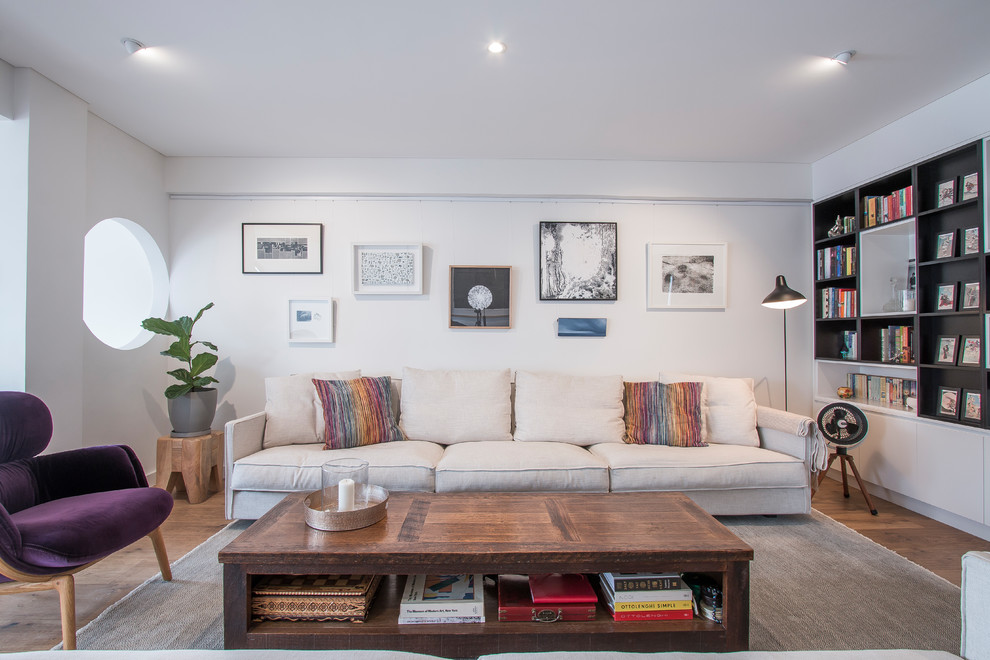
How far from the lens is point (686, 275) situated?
401cm

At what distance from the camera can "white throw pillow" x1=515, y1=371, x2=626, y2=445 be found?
3.36 metres

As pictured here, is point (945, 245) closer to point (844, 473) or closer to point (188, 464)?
point (844, 473)

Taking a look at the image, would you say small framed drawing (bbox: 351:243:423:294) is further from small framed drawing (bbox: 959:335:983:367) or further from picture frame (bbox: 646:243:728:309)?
small framed drawing (bbox: 959:335:983:367)

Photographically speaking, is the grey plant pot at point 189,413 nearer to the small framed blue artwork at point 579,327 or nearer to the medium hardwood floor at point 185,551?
the medium hardwood floor at point 185,551

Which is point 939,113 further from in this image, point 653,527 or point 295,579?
point 295,579

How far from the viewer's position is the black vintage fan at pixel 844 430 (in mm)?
3186

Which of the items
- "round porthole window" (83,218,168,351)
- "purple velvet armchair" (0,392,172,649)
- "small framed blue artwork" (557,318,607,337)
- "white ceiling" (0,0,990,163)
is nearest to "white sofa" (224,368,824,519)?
"small framed blue artwork" (557,318,607,337)

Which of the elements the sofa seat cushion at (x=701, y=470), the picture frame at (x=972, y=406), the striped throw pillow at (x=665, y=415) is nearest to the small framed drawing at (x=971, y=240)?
the picture frame at (x=972, y=406)

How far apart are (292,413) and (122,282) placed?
197 centimetres

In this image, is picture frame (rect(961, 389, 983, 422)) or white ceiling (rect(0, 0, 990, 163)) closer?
white ceiling (rect(0, 0, 990, 163))

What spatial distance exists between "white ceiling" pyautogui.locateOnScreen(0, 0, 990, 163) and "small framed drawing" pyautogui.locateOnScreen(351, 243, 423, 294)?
0.75 m

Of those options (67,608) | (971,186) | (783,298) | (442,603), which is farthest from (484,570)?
(971,186)

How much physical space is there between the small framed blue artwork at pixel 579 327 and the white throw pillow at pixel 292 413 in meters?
1.89

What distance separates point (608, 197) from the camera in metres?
3.96
